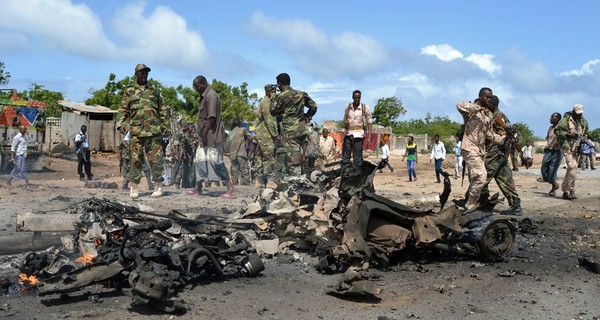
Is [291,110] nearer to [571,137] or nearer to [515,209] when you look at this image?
[515,209]

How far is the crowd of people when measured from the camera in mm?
8781

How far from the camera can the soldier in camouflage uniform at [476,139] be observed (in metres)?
8.60

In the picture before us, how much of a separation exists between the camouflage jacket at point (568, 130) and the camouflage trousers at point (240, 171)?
711cm

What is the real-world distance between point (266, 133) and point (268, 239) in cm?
684

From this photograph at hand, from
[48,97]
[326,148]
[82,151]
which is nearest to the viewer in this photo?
[82,151]

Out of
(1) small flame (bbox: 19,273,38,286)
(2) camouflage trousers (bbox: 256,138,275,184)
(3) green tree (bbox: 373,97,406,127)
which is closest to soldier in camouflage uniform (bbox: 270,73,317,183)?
(2) camouflage trousers (bbox: 256,138,275,184)

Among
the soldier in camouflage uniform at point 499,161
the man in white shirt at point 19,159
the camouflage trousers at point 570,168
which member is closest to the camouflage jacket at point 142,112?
the soldier in camouflage uniform at point 499,161

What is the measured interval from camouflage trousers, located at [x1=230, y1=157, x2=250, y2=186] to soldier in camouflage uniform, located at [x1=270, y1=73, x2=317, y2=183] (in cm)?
407

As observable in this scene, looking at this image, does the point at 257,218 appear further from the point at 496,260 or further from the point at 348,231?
the point at 496,260

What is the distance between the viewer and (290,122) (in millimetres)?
11328

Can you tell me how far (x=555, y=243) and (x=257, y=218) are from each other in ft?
12.3

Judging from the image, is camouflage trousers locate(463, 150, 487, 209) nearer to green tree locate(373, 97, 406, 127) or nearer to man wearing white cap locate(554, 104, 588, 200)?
man wearing white cap locate(554, 104, 588, 200)

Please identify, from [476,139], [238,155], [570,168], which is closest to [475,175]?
[476,139]

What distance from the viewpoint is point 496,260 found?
658cm
